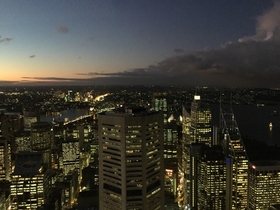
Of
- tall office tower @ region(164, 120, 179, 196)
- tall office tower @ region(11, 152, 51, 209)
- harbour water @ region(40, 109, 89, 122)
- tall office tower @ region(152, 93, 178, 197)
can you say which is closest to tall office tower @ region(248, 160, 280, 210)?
tall office tower @ region(164, 120, 179, 196)

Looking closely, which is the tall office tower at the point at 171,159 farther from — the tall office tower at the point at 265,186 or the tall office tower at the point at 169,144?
the tall office tower at the point at 265,186

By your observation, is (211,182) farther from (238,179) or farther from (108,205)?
(108,205)

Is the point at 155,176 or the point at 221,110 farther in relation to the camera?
the point at 221,110

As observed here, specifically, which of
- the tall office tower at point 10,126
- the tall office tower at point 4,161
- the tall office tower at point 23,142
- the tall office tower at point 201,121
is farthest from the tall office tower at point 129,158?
the tall office tower at point 23,142

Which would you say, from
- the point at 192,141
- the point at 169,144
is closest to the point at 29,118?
the point at 169,144

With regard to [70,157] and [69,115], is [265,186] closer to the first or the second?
[70,157]

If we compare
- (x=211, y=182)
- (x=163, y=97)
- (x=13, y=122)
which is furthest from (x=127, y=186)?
(x=13, y=122)

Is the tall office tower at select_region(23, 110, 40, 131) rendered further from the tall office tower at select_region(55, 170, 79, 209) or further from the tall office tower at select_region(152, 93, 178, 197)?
the tall office tower at select_region(55, 170, 79, 209)
